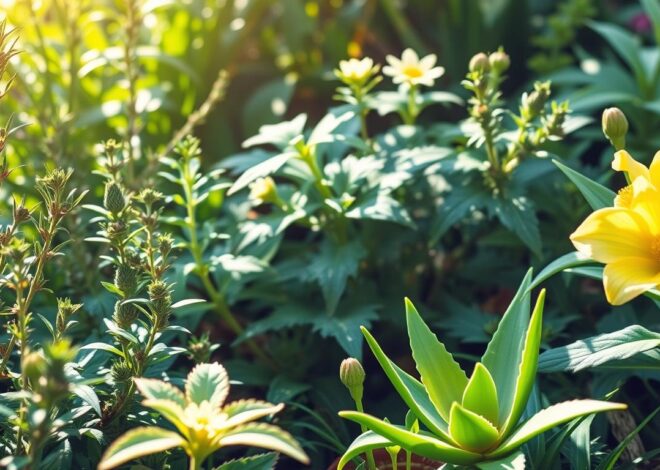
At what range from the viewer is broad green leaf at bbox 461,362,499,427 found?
1082mm

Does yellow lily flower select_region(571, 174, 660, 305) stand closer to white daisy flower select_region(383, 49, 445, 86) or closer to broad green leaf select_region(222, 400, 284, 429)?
broad green leaf select_region(222, 400, 284, 429)

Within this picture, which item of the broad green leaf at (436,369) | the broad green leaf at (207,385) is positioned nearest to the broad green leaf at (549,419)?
the broad green leaf at (436,369)

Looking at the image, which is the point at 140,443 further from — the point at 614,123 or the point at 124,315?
the point at 614,123

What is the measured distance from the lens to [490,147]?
150 centimetres

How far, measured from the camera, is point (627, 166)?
113 centimetres

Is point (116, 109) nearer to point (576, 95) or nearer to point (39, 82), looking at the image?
point (39, 82)

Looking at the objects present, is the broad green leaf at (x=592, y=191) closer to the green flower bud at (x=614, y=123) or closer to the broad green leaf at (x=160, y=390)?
the green flower bud at (x=614, y=123)

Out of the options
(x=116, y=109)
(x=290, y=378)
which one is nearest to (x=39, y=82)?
(x=116, y=109)

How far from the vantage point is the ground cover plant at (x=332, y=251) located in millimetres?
1081

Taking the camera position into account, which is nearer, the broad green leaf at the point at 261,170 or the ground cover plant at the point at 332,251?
the ground cover plant at the point at 332,251

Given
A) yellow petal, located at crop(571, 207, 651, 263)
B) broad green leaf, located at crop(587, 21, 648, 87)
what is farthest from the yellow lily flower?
broad green leaf, located at crop(587, 21, 648, 87)

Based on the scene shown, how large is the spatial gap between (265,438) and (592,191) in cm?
63

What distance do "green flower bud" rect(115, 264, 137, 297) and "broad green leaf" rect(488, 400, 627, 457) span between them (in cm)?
53

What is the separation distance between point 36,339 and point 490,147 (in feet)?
2.91
